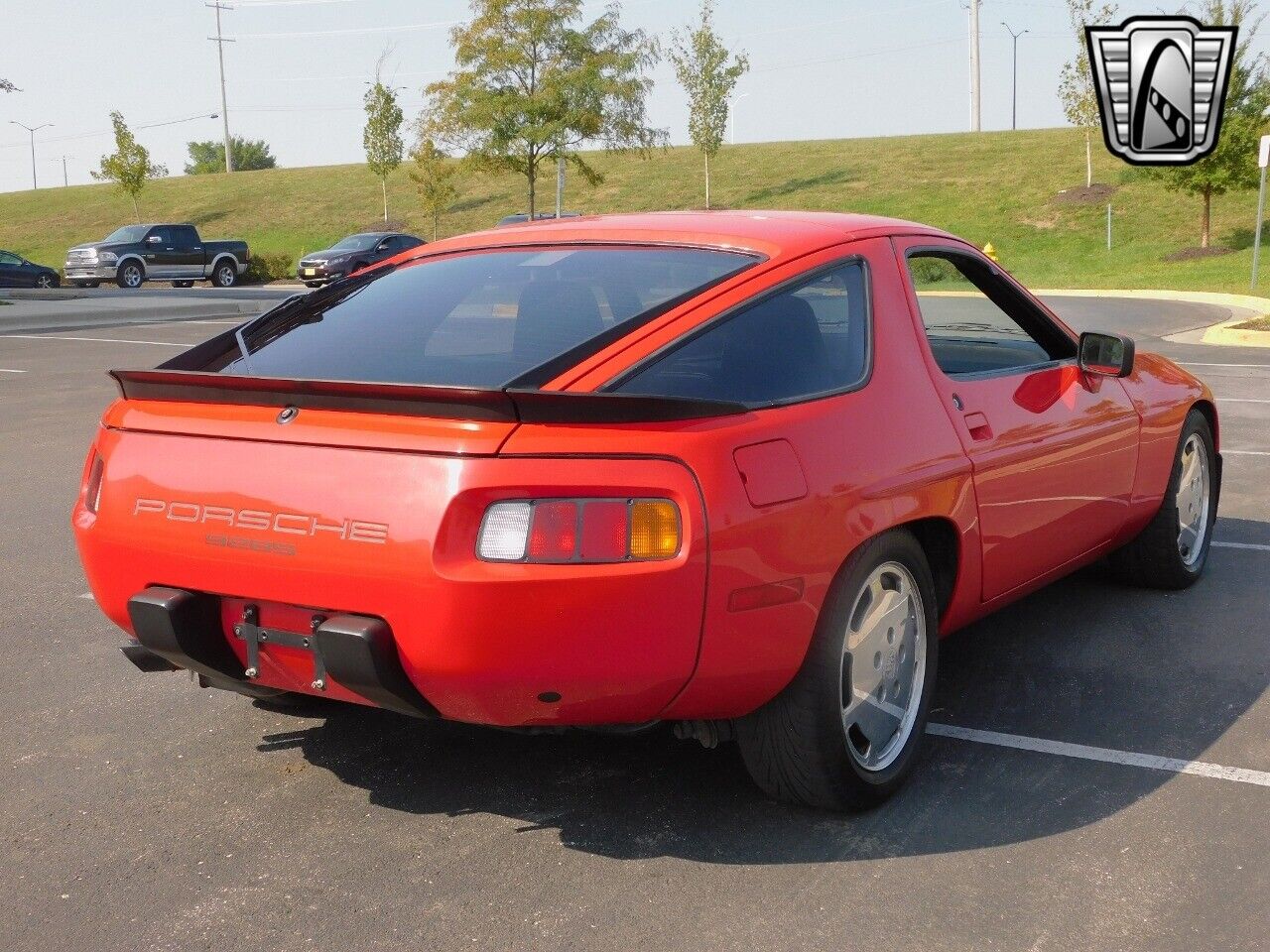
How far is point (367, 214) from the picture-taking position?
6631cm

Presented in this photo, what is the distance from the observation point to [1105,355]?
4906 mm

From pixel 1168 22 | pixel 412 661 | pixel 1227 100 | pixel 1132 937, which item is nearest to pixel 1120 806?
pixel 1132 937

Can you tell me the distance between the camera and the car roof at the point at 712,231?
156 inches

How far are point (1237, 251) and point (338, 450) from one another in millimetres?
38815

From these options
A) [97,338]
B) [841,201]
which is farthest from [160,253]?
[841,201]

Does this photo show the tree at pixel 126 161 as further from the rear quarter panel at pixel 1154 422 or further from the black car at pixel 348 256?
the rear quarter panel at pixel 1154 422

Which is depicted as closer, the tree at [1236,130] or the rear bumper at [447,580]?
the rear bumper at [447,580]

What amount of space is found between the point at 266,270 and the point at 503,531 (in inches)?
1840

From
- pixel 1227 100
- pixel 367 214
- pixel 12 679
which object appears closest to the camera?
pixel 12 679

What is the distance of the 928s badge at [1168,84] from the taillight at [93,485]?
32.3 m

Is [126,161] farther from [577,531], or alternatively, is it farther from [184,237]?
[577,531]

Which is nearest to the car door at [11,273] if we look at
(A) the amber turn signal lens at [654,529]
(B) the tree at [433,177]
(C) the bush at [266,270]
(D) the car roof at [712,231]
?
(C) the bush at [266,270]

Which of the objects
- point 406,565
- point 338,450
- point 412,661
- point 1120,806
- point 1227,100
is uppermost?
point 1227,100

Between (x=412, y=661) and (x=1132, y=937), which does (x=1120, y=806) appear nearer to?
(x=1132, y=937)
